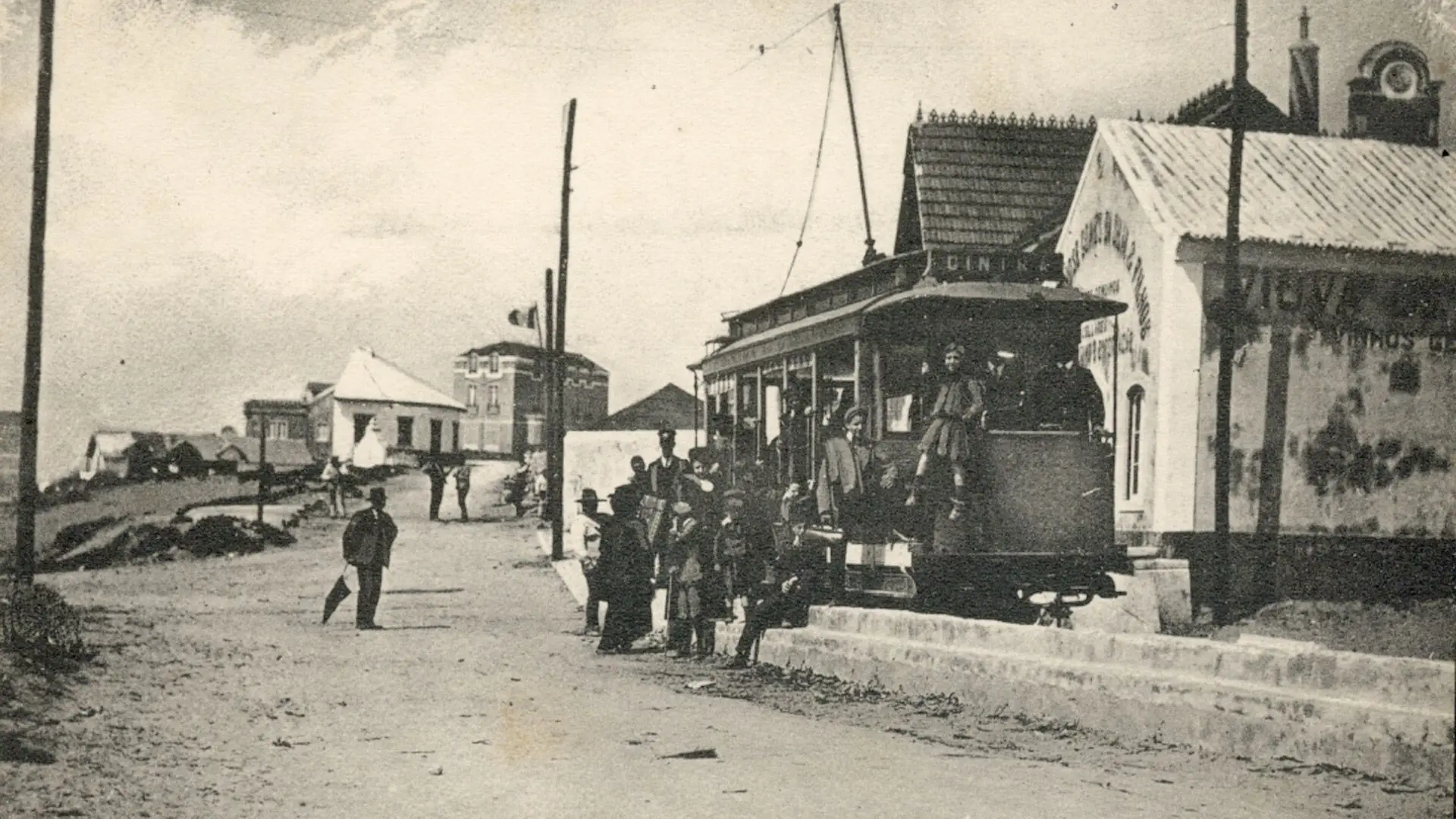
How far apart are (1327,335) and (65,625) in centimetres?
911

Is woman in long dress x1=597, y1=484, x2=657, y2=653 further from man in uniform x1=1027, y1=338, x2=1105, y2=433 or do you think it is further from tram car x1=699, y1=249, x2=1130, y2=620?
man in uniform x1=1027, y1=338, x2=1105, y2=433

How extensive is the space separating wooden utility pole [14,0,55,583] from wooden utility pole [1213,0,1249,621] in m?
9.00

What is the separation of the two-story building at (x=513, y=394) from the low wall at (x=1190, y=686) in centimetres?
880

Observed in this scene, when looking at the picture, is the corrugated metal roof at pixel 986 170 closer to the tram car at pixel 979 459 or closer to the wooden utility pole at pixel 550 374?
the wooden utility pole at pixel 550 374

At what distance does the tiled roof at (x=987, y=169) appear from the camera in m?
20.4

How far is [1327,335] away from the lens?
866 centimetres

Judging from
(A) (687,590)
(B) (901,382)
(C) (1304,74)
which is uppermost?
(C) (1304,74)

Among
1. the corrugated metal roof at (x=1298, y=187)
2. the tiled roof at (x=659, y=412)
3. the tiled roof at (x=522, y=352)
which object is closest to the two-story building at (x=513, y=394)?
the tiled roof at (x=522, y=352)

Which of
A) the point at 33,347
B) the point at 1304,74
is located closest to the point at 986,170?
the point at 1304,74

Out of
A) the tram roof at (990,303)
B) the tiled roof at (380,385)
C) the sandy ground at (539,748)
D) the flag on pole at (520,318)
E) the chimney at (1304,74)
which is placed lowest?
the sandy ground at (539,748)

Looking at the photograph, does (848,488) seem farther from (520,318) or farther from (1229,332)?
(520,318)

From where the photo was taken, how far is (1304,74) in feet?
30.0

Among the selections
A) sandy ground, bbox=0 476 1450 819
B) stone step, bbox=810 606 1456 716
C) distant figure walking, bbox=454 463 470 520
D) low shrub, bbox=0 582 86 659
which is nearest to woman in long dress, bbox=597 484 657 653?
sandy ground, bbox=0 476 1450 819

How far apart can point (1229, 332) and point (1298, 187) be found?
1529 millimetres
